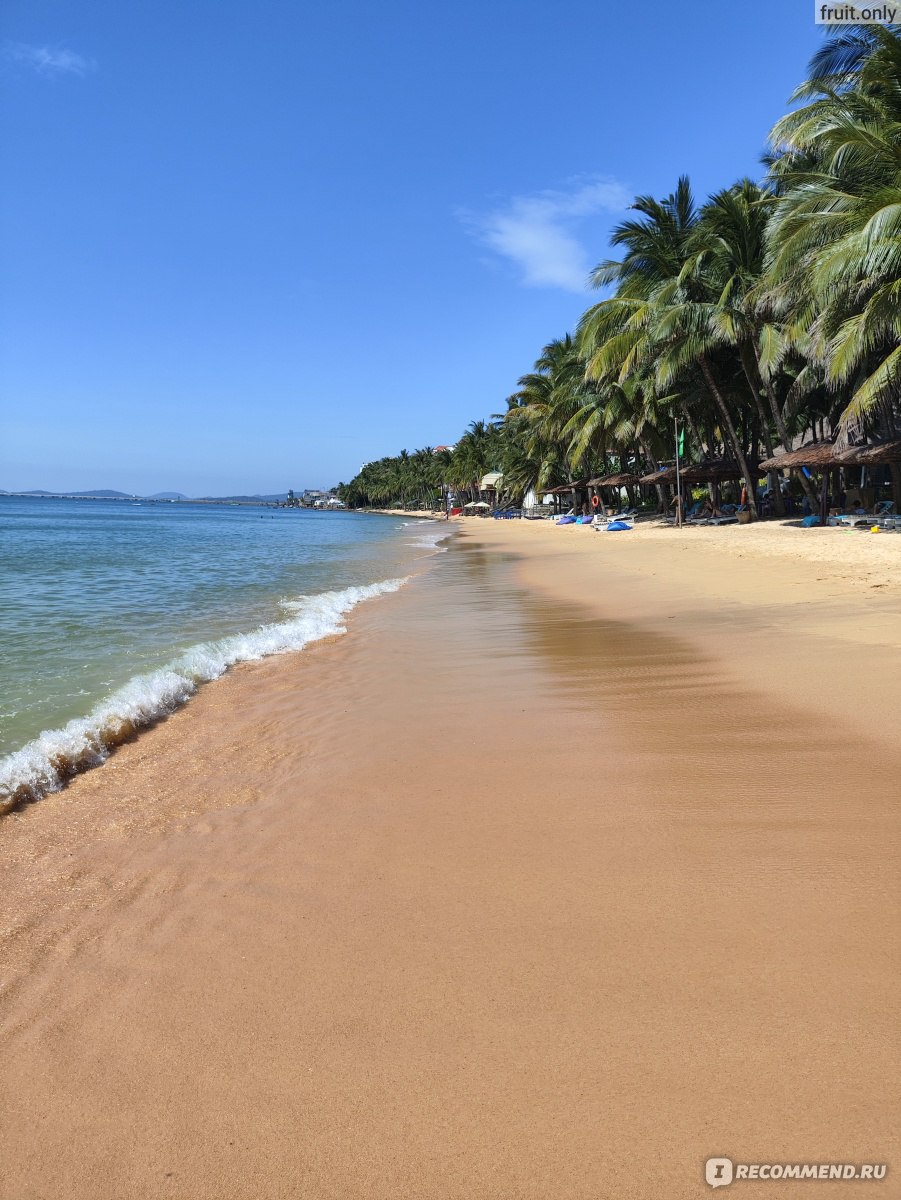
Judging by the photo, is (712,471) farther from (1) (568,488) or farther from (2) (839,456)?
(1) (568,488)

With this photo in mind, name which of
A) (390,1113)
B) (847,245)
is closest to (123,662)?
(390,1113)

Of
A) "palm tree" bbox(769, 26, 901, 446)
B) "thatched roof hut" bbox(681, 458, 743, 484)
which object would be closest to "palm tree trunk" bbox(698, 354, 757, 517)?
"thatched roof hut" bbox(681, 458, 743, 484)

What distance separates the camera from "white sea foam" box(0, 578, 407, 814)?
14.5ft

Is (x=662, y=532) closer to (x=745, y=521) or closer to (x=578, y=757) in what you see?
(x=745, y=521)

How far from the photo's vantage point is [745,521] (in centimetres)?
2564

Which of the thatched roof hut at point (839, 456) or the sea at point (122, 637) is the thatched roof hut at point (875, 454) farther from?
the sea at point (122, 637)

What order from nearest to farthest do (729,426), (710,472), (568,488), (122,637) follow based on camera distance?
(122,637), (729,426), (710,472), (568,488)

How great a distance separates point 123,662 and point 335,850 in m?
5.40

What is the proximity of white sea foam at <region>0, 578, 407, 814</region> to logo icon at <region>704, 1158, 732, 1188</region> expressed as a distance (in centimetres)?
390

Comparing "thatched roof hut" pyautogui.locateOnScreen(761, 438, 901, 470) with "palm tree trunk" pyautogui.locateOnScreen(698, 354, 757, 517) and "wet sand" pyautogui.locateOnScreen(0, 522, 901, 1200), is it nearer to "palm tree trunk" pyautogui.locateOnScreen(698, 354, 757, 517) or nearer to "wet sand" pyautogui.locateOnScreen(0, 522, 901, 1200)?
"palm tree trunk" pyautogui.locateOnScreen(698, 354, 757, 517)

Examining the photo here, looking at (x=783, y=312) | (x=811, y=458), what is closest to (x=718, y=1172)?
(x=811, y=458)

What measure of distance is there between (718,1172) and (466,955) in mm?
985

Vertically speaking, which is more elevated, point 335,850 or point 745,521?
point 745,521

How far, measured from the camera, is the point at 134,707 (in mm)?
5852
